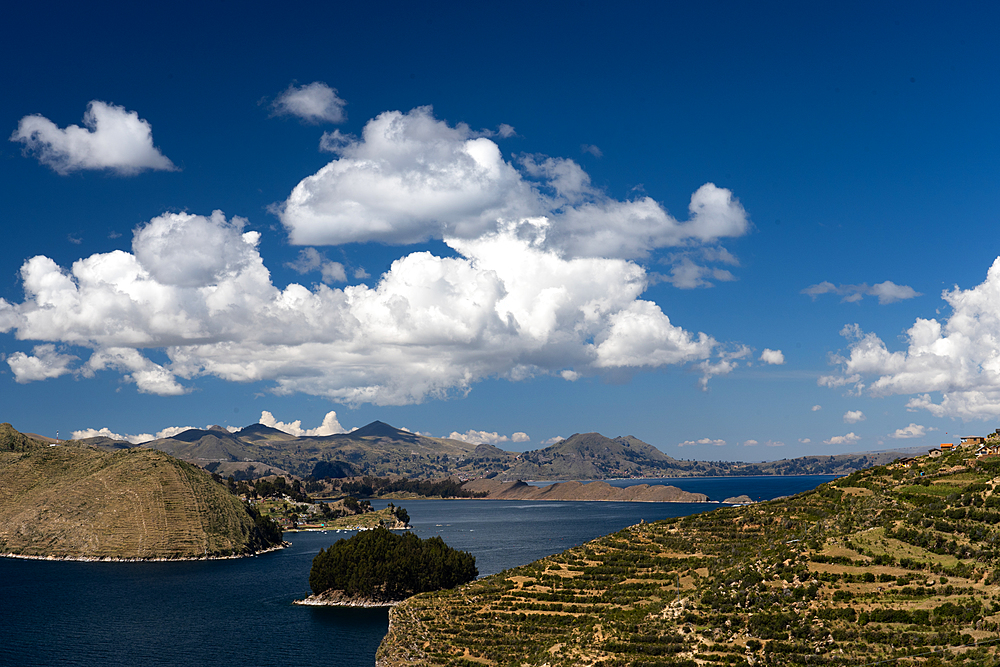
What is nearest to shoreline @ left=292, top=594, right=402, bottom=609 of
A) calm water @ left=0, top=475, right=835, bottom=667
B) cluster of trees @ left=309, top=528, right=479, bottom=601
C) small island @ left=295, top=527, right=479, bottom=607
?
small island @ left=295, top=527, right=479, bottom=607

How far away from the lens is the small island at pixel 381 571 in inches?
5925

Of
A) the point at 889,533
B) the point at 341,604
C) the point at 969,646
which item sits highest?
the point at 889,533

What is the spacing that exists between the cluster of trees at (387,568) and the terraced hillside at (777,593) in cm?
4903

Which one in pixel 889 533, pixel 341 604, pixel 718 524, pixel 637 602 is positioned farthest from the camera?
pixel 341 604

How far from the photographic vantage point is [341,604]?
5901 inches

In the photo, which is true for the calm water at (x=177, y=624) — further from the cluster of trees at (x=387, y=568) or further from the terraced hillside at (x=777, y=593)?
the terraced hillside at (x=777, y=593)

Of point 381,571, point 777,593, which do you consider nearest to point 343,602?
point 381,571

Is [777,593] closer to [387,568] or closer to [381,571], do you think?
[387,568]

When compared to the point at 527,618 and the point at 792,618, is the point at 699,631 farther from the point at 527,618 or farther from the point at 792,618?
the point at 527,618

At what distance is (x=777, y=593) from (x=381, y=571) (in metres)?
101

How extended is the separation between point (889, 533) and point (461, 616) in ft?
173

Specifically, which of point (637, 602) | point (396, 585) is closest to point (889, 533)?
point (637, 602)

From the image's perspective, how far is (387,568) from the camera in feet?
493

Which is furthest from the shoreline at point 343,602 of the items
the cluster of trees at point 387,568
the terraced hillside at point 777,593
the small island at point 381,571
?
the terraced hillside at point 777,593
